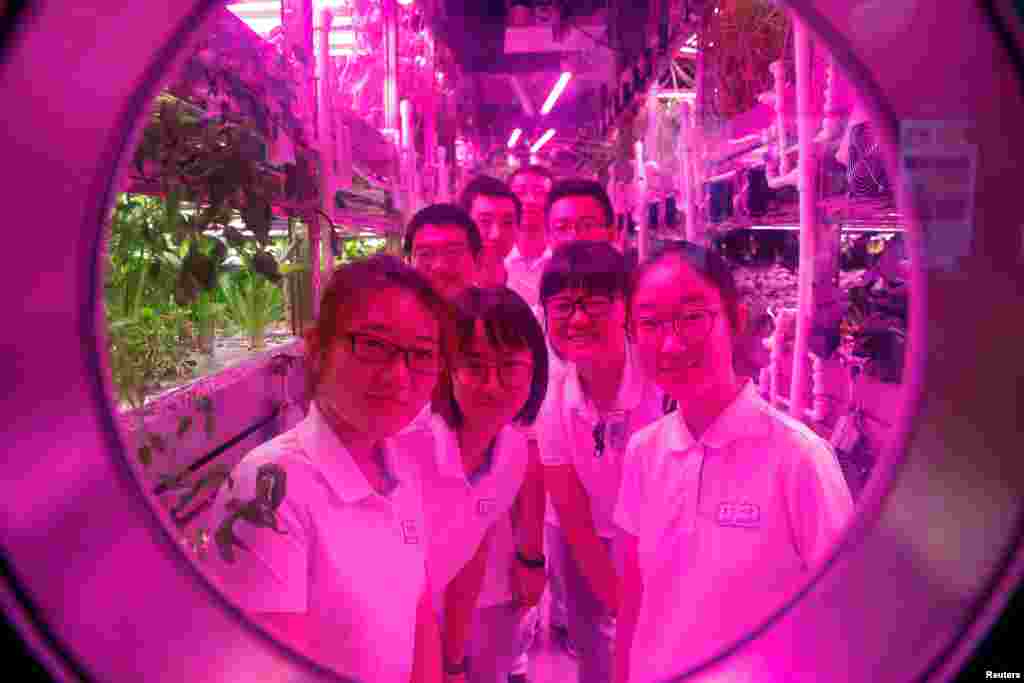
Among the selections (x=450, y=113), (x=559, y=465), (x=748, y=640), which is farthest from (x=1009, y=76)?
(x=450, y=113)

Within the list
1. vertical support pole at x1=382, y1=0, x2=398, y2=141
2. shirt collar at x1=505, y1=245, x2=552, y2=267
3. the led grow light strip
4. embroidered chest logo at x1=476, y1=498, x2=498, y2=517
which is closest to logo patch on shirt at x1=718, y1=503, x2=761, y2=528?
embroidered chest logo at x1=476, y1=498, x2=498, y2=517

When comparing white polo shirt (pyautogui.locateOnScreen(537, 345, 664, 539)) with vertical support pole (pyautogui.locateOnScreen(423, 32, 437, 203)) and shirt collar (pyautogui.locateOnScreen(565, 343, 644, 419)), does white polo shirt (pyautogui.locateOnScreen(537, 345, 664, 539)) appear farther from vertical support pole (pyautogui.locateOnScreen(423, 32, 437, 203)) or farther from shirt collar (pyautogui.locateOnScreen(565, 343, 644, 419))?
vertical support pole (pyautogui.locateOnScreen(423, 32, 437, 203))

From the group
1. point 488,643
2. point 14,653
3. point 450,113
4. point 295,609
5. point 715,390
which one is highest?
point 450,113

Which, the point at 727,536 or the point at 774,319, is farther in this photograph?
the point at 774,319

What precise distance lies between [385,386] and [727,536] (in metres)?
0.51

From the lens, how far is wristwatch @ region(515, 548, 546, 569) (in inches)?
43.3

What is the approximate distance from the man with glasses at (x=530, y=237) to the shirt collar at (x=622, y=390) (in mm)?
143

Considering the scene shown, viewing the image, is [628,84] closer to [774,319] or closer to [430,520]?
[774,319]

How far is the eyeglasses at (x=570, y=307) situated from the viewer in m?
0.99

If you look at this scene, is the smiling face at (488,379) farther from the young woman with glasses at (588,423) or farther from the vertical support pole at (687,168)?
the vertical support pole at (687,168)

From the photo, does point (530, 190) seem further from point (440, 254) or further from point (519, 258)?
point (440, 254)

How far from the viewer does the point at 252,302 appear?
3.92ft

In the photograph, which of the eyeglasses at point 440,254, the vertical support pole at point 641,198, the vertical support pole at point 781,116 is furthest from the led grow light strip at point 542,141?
the vertical support pole at point 781,116

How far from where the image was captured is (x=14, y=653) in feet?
1.60
